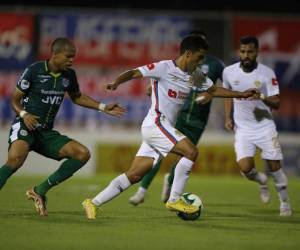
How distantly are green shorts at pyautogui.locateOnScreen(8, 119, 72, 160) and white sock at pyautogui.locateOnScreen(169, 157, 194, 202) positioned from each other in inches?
51.3

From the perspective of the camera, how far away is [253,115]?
11.1 m

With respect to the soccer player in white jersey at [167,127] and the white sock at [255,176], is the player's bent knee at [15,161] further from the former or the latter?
the white sock at [255,176]

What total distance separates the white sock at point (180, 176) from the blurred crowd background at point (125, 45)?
25.4 feet

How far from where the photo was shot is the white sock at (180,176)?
9.39m

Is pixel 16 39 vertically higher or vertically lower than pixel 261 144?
higher

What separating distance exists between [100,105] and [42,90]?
2.19 feet

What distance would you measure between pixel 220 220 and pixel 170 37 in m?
8.28

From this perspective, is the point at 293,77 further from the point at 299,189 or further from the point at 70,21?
the point at 70,21

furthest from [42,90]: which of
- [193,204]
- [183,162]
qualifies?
[193,204]

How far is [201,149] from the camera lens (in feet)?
58.2

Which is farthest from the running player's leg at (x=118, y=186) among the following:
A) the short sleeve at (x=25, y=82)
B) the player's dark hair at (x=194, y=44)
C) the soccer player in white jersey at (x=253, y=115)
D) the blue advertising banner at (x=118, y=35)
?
the blue advertising banner at (x=118, y=35)

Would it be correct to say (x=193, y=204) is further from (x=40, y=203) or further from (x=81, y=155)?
(x=40, y=203)

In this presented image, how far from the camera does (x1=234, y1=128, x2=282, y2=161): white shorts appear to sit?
10734mm

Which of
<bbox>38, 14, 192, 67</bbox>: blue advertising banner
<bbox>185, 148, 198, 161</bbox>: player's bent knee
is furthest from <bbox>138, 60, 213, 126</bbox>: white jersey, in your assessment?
<bbox>38, 14, 192, 67</bbox>: blue advertising banner
